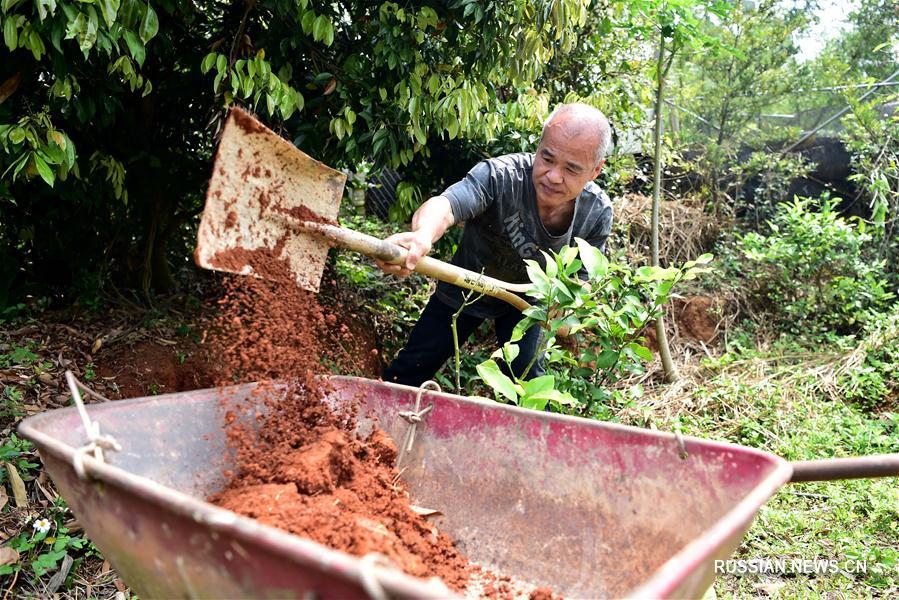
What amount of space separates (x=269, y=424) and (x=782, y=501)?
88.0 inches

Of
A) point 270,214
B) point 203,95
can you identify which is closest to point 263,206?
point 270,214

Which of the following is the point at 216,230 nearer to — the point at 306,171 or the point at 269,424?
the point at 306,171

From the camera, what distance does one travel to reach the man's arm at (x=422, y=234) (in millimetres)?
2131

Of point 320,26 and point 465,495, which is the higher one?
point 320,26

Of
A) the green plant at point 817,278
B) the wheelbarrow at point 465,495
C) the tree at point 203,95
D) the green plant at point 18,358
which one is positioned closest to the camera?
the wheelbarrow at point 465,495

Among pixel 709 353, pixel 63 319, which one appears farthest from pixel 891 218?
pixel 63 319

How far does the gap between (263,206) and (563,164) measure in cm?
118

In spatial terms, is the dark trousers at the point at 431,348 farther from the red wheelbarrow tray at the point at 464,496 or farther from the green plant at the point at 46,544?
the green plant at the point at 46,544

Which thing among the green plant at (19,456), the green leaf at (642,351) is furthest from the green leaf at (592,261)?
the green plant at (19,456)

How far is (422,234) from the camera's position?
7.23ft

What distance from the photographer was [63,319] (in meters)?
3.25

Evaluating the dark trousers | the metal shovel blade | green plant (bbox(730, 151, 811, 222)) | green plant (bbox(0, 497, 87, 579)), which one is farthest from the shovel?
green plant (bbox(730, 151, 811, 222))

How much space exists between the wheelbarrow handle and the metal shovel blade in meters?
1.47

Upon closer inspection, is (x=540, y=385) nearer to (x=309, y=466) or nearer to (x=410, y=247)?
(x=410, y=247)
